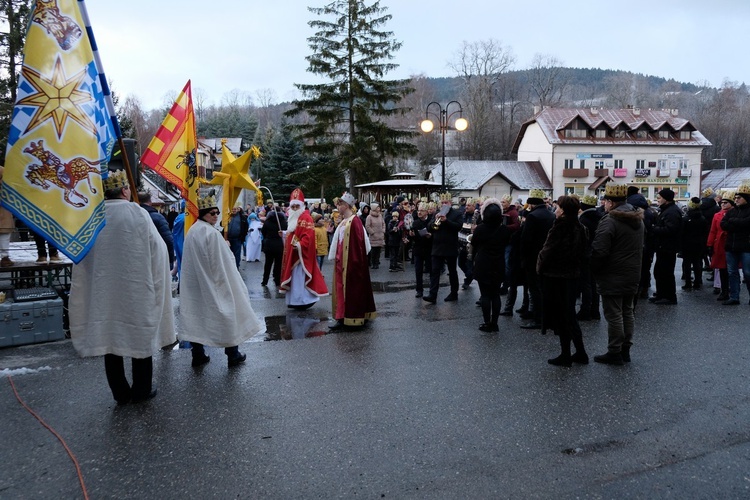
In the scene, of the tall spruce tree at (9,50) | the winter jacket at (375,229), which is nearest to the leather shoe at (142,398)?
the winter jacket at (375,229)

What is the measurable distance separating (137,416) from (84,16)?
133 inches

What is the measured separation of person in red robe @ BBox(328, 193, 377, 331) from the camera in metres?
8.27

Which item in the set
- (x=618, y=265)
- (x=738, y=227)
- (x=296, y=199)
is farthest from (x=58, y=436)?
(x=738, y=227)

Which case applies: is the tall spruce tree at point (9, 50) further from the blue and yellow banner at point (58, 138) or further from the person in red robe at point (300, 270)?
the blue and yellow banner at point (58, 138)

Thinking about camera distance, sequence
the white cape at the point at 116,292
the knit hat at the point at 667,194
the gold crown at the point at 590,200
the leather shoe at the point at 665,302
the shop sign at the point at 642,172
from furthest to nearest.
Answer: the shop sign at the point at 642,172 < the knit hat at the point at 667,194 < the leather shoe at the point at 665,302 < the gold crown at the point at 590,200 < the white cape at the point at 116,292

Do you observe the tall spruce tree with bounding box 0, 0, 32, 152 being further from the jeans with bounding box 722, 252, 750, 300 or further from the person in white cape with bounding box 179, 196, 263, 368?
the jeans with bounding box 722, 252, 750, 300

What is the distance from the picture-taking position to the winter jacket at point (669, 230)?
401 inches

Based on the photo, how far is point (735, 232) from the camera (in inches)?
374

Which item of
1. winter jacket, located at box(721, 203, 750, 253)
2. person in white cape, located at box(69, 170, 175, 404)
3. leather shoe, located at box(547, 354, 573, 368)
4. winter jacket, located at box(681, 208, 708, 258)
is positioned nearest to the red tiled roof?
winter jacket, located at box(681, 208, 708, 258)

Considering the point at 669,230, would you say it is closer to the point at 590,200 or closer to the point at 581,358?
the point at 590,200

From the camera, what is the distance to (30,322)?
7.45 m

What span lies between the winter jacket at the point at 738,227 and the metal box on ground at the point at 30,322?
10.3 meters

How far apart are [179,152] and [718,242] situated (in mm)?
9517

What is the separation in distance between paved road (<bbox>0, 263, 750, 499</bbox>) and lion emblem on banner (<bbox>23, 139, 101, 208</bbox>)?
1.95 meters
